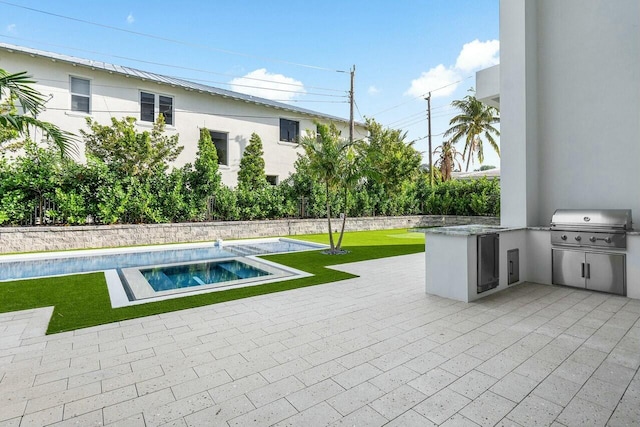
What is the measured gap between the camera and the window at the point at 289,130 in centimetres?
1852

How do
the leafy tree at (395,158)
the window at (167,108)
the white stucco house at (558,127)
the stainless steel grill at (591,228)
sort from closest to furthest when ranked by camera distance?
the stainless steel grill at (591,228) < the white stucco house at (558,127) < the window at (167,108) < the leafy tree at (395,158)

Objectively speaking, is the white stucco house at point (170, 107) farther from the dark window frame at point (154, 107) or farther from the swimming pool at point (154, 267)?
the swimming pool at point (154, 267)

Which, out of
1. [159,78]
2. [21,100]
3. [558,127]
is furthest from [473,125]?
[21,100]

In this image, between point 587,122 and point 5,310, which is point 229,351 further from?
point 587,122

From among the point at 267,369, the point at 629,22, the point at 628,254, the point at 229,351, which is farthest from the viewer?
the point at 629,22

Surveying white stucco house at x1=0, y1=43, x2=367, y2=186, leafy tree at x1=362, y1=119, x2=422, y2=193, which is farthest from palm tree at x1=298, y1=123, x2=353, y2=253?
white stucco house at x1=0, y1=43, x2=367, y2=186

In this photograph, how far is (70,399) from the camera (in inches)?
89.4

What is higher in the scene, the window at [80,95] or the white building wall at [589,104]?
the window at [80,95]

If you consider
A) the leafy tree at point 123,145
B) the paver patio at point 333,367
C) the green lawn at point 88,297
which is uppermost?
the leafy tree at point 123,145

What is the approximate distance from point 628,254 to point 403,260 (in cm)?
402

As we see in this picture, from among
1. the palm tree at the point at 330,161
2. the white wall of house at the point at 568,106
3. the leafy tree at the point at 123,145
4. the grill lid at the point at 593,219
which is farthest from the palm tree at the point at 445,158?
the grill lid at the point at 593,219

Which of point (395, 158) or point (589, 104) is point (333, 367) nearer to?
point (589, 104)

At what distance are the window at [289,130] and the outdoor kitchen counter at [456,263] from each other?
1468cm

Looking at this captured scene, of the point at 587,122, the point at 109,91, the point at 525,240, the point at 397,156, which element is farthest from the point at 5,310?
the point at 397,156
